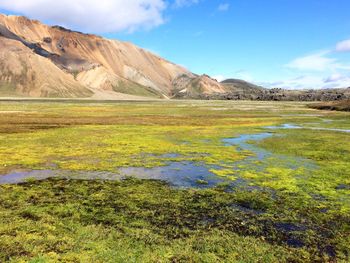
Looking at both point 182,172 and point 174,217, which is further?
point 182,172

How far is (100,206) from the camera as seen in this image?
15508 mm

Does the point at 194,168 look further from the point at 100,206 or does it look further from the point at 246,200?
the point at 100,206

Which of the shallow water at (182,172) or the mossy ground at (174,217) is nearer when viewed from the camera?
the mossy ground at (174,217)

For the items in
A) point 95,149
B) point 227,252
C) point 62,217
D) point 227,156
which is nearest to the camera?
point 227,252

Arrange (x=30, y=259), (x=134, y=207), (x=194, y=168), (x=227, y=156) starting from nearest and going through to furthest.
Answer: (x=30, y=259)
(x=134, y=207)
(x=194, y=168)
(x=227, y=156)

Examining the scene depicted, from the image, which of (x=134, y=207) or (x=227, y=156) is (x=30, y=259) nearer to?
(x=134, y=207)

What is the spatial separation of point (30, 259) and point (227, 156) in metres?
19.8

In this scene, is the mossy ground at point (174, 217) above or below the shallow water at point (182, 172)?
above

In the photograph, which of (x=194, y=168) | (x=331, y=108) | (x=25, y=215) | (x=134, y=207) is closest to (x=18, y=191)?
(x=25, y=215)

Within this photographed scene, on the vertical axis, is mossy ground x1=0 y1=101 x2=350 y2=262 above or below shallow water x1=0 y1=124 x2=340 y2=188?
above

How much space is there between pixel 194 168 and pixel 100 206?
31.6 feet

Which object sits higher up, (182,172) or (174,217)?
(174,217)

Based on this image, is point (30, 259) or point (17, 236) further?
point (17, 236)

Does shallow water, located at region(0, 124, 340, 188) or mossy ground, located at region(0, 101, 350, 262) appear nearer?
mossy ground, located at region(0, 101, 350, 262)
